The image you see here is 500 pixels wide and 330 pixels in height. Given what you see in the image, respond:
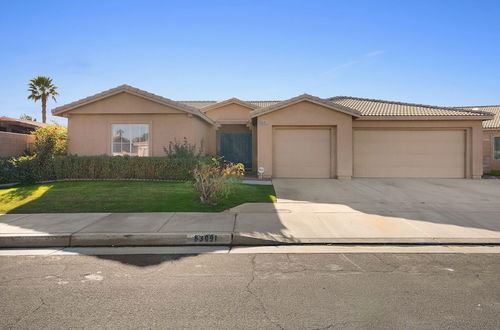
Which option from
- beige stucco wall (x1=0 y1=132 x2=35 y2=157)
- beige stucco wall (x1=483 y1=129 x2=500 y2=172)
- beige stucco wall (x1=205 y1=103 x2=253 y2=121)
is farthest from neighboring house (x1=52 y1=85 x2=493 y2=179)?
beige stucco wall (x1=483 y1=129 x2=500 y2=172)

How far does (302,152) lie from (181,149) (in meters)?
5.75

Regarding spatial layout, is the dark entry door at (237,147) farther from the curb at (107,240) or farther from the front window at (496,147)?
the front window at (496,147)

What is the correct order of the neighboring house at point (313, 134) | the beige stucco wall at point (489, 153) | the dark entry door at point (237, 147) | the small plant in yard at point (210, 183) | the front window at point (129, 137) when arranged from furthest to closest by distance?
the beige stucco wall at point (489, 153) < the dark entry door at point (237, 147) < the front window at point (129, 137) < the neighboring house at point (313, 134) < the small plant in yard at point (210, 183)

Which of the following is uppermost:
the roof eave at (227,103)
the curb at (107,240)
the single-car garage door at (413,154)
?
the roof eave at (227,103)

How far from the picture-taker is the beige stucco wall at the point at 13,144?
45.6 ft

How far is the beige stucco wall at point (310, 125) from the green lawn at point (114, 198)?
3865 mm

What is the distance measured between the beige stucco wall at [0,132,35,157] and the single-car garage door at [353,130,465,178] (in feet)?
53.8

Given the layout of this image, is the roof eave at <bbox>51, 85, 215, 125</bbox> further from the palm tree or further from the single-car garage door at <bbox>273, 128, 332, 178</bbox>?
the palm tree

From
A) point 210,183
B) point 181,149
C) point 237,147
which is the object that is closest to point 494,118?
point 237,147

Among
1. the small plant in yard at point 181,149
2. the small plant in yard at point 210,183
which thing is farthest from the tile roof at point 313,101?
the small plant in yard at point 210,183

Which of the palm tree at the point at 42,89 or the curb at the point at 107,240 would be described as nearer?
the curb at the point at 107,240

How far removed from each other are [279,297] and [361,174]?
13.0 meters

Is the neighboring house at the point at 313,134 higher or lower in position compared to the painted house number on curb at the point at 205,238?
higher

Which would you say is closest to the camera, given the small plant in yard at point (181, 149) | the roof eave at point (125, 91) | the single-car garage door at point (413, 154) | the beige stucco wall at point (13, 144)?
the small plant in yard at point (181, 149)
